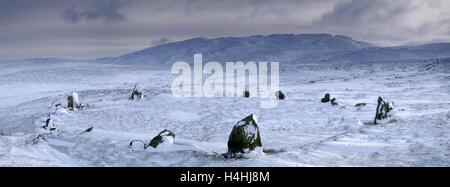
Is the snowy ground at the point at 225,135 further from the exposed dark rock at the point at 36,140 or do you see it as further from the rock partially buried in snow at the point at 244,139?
the rock partially buried in snow at the point at 244,139

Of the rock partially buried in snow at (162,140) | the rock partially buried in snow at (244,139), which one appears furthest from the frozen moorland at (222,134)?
the rock partially buried in snow at (244,139)

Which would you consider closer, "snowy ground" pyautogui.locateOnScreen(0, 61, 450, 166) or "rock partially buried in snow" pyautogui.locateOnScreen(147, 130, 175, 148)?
"snowy ground" pyautogui.locateOnScreen(0, 61, 450, 166)

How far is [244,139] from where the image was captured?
24.6 feet

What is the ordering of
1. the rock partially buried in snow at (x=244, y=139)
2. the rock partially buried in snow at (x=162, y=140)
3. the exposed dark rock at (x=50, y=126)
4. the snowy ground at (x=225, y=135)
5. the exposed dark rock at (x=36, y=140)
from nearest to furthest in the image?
the snowy ground at (x=225, y=135) < the rock partially buried in snow at (x=244, y=139) < the rock partially buried in snow at (x=162, y=140) < the exposed dark rock at (x=36, y=140) < the exposed dark rock at (x=50, y=126)

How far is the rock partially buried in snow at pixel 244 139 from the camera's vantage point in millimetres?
7480

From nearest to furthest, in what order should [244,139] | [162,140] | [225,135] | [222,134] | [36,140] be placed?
[244,139]
[162,140]
[36,140]
[225,135]
[222,134]

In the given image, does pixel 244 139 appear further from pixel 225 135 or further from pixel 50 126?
pixel 50 126

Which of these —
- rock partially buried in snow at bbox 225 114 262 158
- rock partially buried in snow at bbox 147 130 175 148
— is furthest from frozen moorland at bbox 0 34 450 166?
rock partially buried in snow at bbox 225 114 262 158

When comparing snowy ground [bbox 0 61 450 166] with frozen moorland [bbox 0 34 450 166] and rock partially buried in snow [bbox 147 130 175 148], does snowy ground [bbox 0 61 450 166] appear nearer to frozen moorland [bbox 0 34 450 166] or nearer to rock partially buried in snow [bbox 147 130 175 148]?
frozen moorland [bbox 0 34 450 166]

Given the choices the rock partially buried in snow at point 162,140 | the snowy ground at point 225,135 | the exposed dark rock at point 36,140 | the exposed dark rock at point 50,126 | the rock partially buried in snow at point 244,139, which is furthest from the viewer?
the exposed dark rock at point 50,126

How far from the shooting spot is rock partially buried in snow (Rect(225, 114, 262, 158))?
748 centimetres

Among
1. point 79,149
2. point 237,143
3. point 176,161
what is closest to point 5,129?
point 79,149

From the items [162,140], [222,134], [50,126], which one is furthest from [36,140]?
[222,134]

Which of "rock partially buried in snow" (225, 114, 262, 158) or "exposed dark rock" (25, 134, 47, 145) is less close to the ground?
"rock partially buried in snow" (225, 114, 262, 158)
